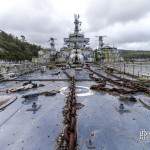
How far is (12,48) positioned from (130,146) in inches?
3743

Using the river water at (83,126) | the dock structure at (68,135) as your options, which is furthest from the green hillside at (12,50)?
the dock structure at (68,135)

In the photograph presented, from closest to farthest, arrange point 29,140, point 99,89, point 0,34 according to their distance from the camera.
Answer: point 29,140
point 99,89
point 0,34

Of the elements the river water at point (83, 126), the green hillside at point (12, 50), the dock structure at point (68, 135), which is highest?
the green hillside at point (12, 50)

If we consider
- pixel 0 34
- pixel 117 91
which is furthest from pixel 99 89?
pixel 0 34

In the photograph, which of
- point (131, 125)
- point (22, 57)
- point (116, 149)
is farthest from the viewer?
point (22, 57)

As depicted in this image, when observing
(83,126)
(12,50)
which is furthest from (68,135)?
(12,50)

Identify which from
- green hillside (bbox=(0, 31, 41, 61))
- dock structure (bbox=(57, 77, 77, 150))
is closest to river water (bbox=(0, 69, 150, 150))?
dock structure (bbox=(57, 77, 77, 150))

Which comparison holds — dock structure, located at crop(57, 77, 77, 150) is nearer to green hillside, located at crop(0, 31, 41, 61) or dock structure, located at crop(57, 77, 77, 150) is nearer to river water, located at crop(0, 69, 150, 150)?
river water, located at crop(0, 69, 150, 150)

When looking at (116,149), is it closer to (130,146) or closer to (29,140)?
(130,146)

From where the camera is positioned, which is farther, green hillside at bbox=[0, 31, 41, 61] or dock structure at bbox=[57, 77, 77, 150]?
green hillside at bbox=[0, 31, 41, 61]

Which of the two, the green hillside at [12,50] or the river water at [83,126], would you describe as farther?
the green hillside at [12,50]

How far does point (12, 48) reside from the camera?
323 feet

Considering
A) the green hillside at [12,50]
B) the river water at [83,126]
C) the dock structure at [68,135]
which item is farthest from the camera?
the green hillside at [12,50]

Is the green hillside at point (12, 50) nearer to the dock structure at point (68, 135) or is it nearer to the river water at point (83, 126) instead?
the river water at point (83, 126)
